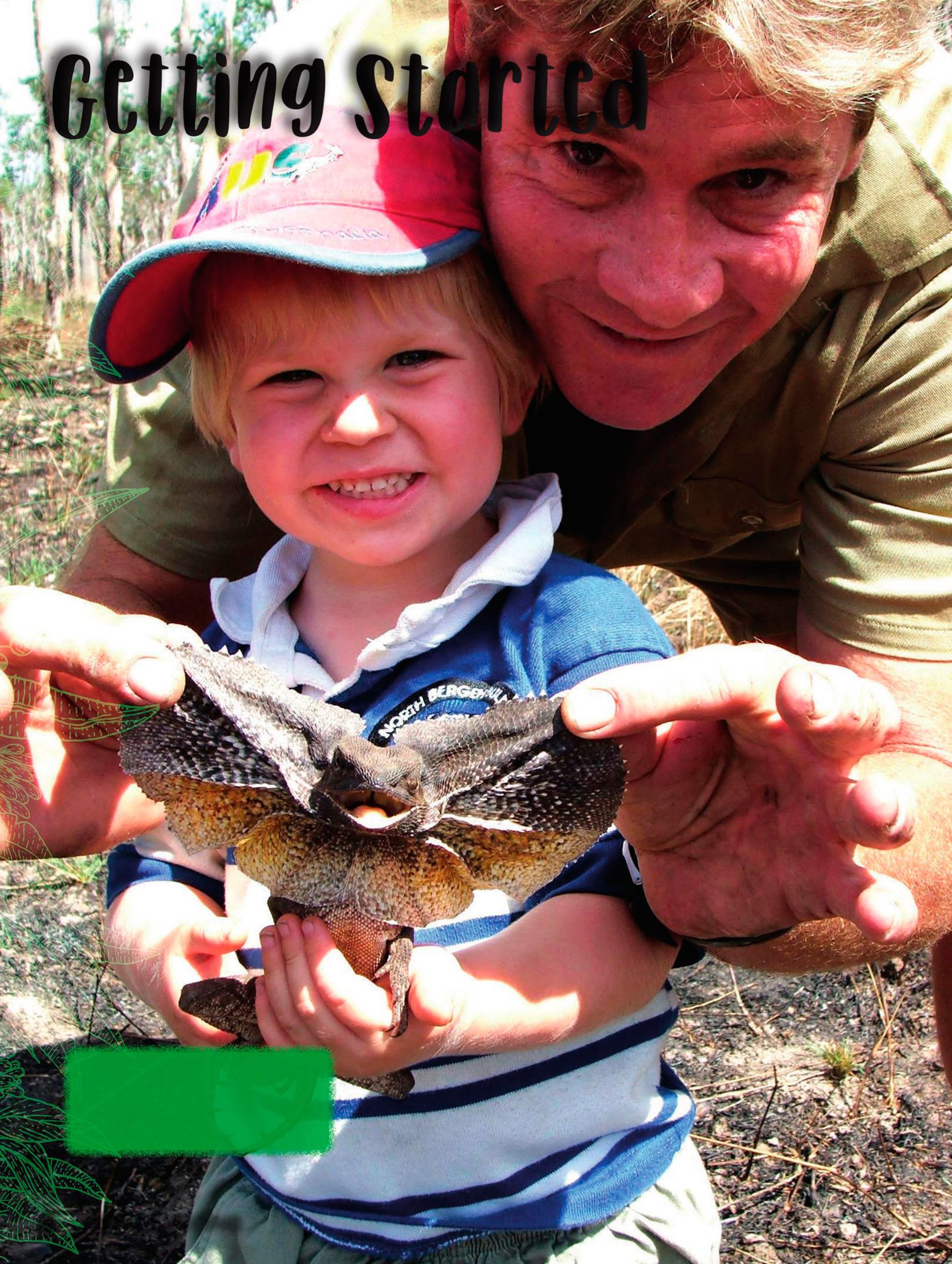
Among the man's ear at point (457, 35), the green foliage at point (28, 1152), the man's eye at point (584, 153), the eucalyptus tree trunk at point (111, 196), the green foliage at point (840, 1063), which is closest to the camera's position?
the green foliage at point (28, 1152)

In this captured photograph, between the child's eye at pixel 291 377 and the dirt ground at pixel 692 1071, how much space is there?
1.21 ft

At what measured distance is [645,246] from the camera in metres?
2.17

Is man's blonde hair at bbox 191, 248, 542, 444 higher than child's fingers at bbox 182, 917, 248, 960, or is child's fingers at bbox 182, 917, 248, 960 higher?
man's blonde hair at bbox 191, 248, 542, 444

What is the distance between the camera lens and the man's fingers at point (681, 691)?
4.99ft

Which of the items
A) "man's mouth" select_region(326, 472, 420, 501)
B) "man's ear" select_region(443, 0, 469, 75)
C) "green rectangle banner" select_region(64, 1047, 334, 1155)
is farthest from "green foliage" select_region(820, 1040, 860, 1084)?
"man's ear" select_region(443, 0, 469, 75)

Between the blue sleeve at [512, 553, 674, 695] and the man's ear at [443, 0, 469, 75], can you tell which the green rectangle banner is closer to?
the blue sleeve at [512, 553, 674, 695]

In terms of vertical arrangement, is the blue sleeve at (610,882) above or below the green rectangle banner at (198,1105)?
above

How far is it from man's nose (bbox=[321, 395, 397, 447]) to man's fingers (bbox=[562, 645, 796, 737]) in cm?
57

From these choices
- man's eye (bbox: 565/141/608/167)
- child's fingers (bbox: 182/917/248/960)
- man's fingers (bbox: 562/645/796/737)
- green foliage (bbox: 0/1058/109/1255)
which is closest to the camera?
man's fingers (bbox: 562/645/796/737)

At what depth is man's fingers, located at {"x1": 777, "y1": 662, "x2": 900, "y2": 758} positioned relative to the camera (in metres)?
1.57

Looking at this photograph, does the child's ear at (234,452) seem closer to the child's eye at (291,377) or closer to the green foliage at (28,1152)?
the child's eye at (291,377)

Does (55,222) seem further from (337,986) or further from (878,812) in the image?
(878,812)

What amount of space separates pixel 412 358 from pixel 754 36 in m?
0.75

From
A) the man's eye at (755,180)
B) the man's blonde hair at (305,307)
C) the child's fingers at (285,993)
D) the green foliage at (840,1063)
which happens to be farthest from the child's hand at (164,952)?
the green foliage at (840,1063)
